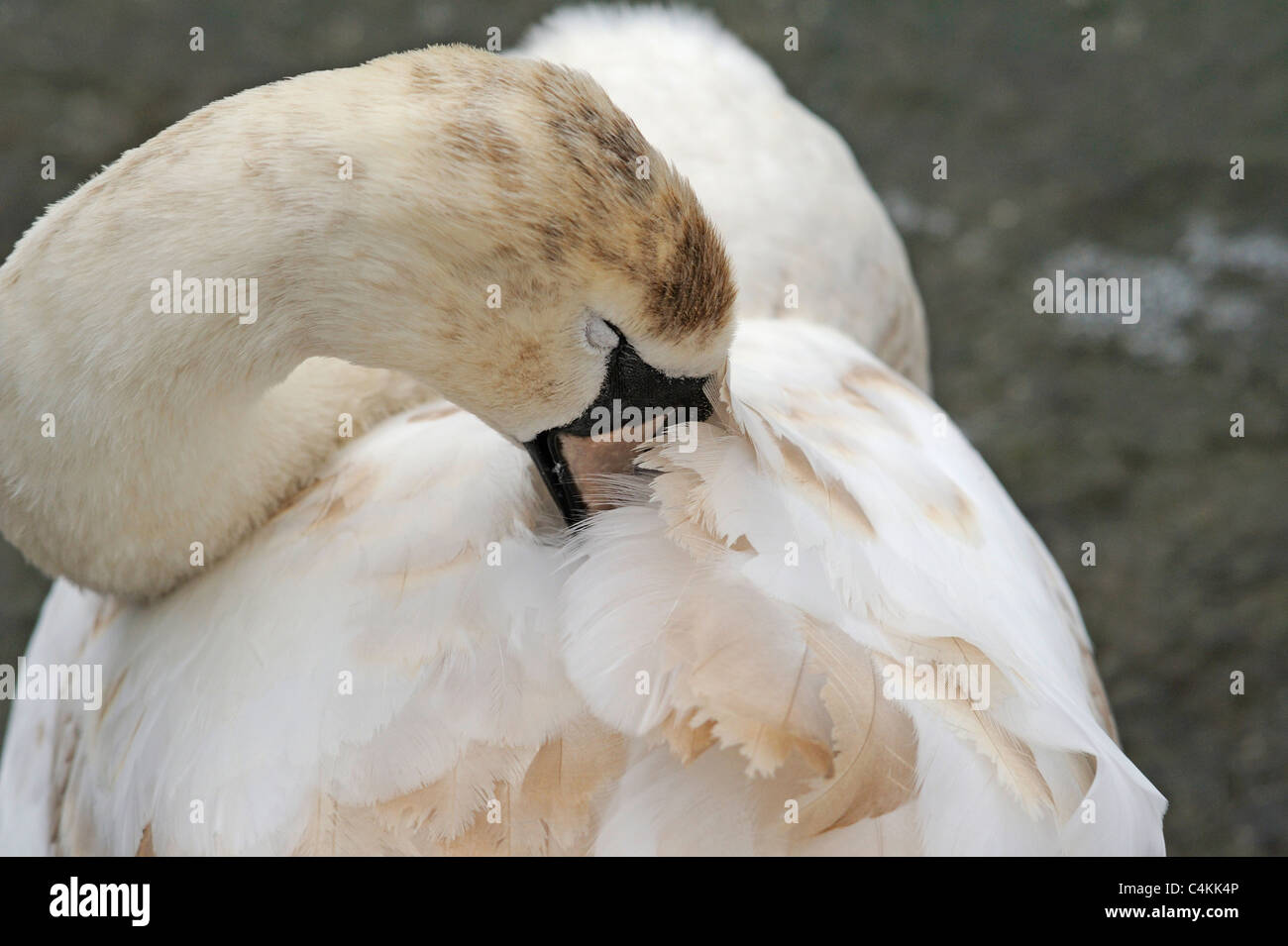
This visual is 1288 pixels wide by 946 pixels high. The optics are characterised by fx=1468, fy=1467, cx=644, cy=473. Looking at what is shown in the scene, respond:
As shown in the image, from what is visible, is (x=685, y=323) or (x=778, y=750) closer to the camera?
(x=778, y=750)

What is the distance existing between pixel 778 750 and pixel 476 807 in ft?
0.95

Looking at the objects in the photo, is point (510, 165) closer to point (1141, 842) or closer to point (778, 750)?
point (778, 750)

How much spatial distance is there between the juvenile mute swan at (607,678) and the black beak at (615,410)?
0.08 feet

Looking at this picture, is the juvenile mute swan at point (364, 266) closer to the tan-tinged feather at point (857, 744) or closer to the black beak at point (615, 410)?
the black beak at point (615, 410)

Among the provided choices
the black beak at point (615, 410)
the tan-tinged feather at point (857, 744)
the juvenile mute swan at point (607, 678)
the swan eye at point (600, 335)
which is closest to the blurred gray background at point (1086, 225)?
the juvenile mute swan at point (607, 678)

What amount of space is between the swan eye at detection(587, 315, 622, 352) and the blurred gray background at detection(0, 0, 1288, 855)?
187 cm

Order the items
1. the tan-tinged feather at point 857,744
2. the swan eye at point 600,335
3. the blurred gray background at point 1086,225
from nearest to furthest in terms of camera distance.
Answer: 1. the tan-tinged feather at point 857,744
2. the swan eye at point 600,335
3. the blurred gray background at point 1086,225

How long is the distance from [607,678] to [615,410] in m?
0.30

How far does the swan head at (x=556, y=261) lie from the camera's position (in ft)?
4.57

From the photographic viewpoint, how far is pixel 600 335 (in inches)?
58.6

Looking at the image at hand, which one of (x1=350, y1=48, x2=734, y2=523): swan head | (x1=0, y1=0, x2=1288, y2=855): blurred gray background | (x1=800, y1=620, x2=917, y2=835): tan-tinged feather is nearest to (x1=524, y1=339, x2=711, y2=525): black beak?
(x1=350, y1=48, x2=734, y2=523): swan head

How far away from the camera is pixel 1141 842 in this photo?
1548mm
